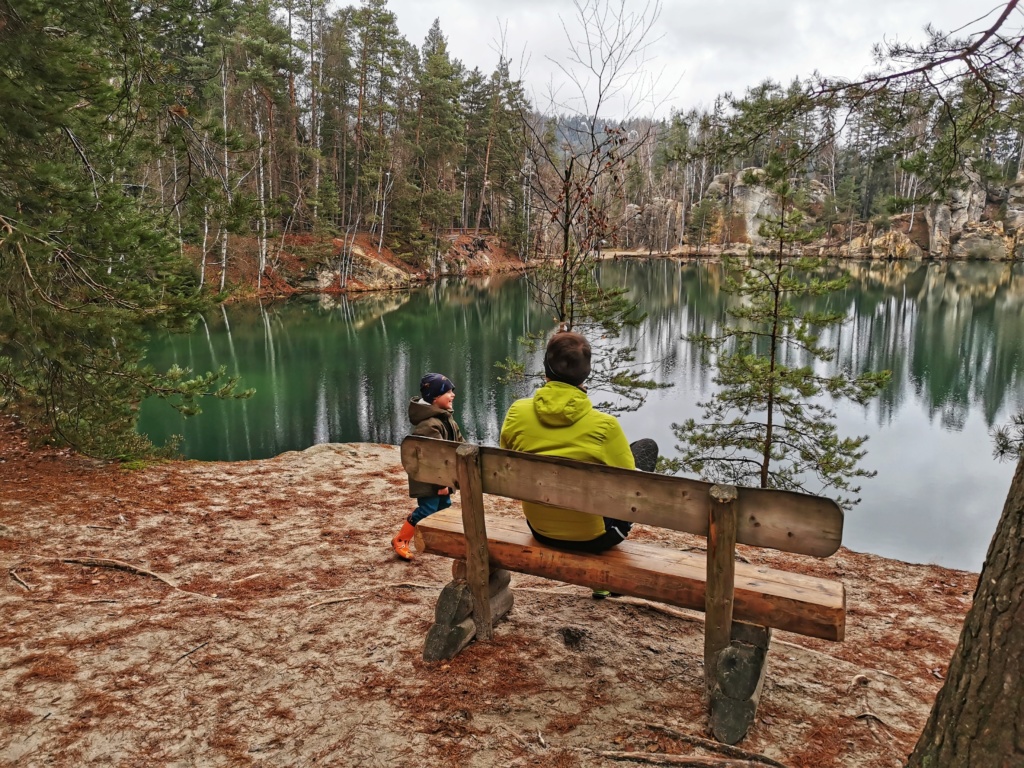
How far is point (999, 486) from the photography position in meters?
12.7

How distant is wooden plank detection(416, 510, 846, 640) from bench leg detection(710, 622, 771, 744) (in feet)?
0.24

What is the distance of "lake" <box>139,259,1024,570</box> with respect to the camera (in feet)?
40.4

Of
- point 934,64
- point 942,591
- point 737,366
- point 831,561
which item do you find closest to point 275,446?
point 737,366

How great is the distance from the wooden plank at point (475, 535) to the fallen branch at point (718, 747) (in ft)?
3.21

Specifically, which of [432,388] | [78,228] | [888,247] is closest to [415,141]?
[78,228]

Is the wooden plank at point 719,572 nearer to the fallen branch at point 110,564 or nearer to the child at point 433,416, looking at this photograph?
the child at point 433,416

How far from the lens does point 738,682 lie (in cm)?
253

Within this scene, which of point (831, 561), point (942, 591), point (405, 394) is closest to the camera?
point (942, 591)

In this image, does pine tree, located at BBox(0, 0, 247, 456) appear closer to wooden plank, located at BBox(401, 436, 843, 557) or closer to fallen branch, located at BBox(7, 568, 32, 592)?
fallen branch, located at BBox(7, 568, 32, 592)

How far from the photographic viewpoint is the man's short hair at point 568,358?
284cm

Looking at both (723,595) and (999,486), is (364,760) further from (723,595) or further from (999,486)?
(999,486)

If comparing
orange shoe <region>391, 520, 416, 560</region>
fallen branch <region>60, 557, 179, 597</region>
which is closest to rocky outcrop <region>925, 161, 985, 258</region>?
orange shoe <region>391, 520, 416, 560</region>

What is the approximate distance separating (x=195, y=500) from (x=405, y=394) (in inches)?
458

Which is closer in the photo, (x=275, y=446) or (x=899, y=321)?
(x=275, y=446)
